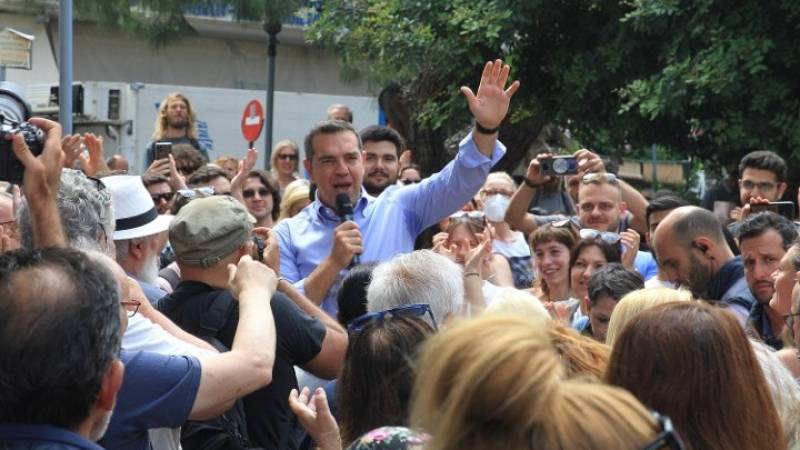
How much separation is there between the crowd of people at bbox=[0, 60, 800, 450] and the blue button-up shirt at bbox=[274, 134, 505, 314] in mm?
10

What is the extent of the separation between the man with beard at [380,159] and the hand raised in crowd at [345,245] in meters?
2.45

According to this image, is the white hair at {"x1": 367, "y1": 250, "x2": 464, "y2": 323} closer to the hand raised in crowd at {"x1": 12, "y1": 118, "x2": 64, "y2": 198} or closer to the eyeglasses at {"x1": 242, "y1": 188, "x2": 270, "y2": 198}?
the hand raised in crowd at {"x1": 12, "y1": 118, "x2": 64, "y2": 198}

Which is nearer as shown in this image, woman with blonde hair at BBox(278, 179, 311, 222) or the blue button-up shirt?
the blue button-up shirt

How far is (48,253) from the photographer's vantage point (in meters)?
2.81

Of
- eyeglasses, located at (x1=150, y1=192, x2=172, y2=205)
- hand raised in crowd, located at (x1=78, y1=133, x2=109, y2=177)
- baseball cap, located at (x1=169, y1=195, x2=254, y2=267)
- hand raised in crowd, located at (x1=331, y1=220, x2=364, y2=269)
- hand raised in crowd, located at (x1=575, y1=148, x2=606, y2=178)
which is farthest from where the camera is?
eyeglasses, located at (x1=150, y1=192, x2=172, y2=205)

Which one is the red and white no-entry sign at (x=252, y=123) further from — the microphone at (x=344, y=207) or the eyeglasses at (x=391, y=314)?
the eyeglasses at (x=391, y=314)

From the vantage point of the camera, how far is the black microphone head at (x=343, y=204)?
19.8 feet

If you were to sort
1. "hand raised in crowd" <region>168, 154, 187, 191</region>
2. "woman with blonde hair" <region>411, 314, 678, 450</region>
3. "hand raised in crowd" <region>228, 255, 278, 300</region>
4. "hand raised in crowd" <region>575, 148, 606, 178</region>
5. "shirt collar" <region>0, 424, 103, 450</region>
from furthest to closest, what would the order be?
"hand raised in crowd" <region>168, 154, 187, 191</region> < "hand raised in crowd" <region>575, 148, 606, 178</region> < "hand raised in crowd" <region>228, 255, 278, 300</region> < "shirt collar" <region>0, 424, 103, 450</region> < "woman with blonde hair" <region>411, 314, 678, 450</region>

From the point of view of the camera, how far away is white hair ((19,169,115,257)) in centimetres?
420

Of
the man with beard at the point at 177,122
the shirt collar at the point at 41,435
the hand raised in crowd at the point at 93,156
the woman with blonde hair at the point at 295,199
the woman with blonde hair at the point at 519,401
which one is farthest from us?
the man with beard at the point at 177,122

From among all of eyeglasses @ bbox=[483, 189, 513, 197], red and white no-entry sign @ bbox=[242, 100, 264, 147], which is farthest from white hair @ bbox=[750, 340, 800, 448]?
red and white no-entry sign @ bbox=[242, 100, 264, 147]

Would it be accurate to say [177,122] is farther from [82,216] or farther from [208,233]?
[82,216]

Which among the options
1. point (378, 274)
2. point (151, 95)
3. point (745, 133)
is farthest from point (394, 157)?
point (151, 95)

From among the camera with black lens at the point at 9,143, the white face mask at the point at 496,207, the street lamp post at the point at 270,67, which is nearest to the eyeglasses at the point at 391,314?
the camera with black lens at the point at 9,143
